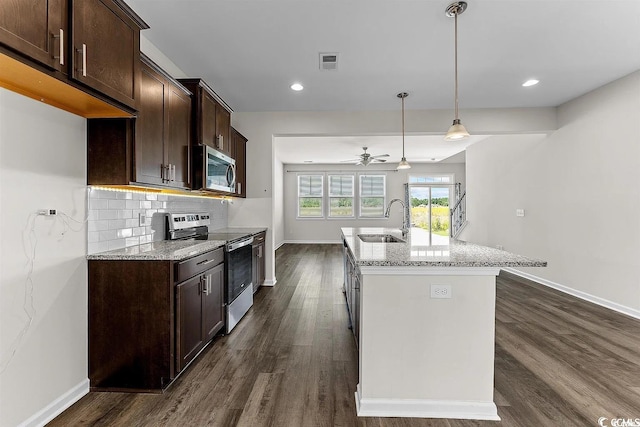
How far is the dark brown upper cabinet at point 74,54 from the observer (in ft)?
3.96

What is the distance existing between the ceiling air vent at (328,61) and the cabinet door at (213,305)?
2265mm

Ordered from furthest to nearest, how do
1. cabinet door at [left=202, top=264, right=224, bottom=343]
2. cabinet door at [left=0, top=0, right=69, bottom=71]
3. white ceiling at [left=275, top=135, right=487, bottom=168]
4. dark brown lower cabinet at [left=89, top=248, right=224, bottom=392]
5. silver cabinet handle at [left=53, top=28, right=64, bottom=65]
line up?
white ceiling at [left=275, top=135, right=487, bottom=168], cabinet door at [left=202, top=264, right=224, bottom=343], dark brown lower cabinet at [left=89, top=248, right=224, bottom=392], silver cabinet handle at [left=53, top=28, right=64, bottom=65], cabinet door at [left=0, top=0, right=69, bottom=71]

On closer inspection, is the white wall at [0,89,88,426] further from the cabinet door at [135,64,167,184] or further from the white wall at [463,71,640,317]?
the white wall at [463,71,640,317]

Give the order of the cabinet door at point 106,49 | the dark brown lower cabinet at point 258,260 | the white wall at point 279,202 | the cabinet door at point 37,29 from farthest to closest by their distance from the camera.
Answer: the white wall at point 279,202
the dark brown lower cabinet at point 258,260
the cabinet door at point 106,49
the cabinet door at point 37,29

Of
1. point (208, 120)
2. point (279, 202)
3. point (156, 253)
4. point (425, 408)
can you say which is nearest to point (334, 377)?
point (425, 408)

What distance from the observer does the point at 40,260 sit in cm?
171

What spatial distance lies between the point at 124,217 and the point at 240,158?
2.29 metres

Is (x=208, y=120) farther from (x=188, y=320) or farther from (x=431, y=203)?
(x=431, y=203)

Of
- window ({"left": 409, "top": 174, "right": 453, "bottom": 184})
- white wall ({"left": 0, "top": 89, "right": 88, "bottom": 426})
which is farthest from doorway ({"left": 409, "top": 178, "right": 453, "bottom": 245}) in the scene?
white wall ({"left": 0, "top": 89, "right": 88, "bottom": 426})

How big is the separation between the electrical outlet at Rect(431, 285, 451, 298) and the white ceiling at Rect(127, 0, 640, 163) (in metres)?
2.02

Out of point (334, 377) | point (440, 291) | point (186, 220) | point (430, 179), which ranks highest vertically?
point (430, 179)

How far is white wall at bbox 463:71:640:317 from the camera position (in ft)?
11.1

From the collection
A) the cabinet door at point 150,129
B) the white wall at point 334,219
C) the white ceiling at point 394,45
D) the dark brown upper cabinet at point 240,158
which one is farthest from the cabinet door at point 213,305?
the white wall at point 334,219

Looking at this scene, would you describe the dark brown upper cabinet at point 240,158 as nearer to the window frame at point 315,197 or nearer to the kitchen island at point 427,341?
the kitchen island at point 427,341
